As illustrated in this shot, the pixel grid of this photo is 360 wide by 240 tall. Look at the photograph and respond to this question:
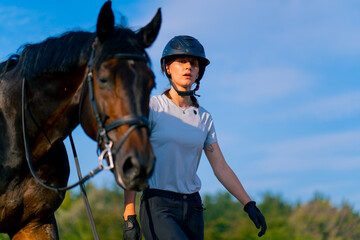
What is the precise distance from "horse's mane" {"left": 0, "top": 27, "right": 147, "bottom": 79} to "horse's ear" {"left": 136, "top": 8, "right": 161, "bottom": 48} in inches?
3.6

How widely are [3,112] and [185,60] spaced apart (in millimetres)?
1690

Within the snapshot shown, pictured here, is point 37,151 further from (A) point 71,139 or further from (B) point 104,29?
(B) point 104,29

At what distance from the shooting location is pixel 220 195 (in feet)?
222

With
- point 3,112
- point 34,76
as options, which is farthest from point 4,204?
point 34,76

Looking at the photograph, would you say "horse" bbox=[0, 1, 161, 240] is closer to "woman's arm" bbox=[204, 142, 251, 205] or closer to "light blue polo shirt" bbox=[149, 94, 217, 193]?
"light blue polo shirt" bbox=[149, 94, 217, 193]

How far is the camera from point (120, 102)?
3096 millimetres

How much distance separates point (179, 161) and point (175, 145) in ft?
0.46

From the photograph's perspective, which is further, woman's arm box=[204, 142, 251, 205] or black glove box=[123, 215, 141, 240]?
woman's arm box=[204, 142, 251, 205]

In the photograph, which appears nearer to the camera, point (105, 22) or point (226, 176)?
point (105, 22)

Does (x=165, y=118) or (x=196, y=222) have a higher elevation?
(x=165, y=118)

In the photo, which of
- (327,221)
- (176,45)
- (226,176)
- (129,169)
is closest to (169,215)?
(226,176)

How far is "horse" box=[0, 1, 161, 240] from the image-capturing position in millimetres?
3078

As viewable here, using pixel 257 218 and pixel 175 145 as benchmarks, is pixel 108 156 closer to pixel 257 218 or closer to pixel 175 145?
pixel 175 145

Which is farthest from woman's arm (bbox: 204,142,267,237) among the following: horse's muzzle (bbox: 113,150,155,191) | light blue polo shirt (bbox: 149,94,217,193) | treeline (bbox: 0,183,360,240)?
treeline (bbox: 0,183,360,240)
